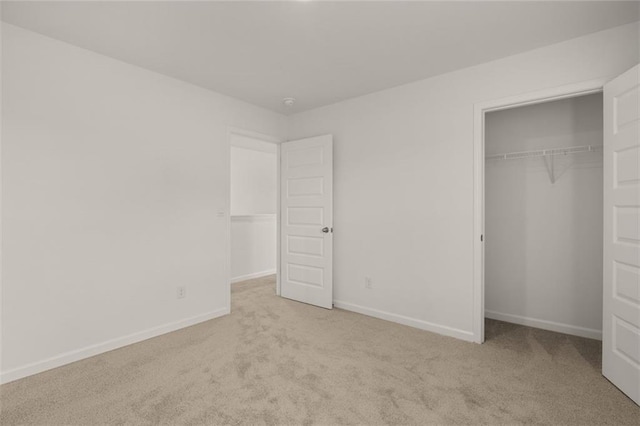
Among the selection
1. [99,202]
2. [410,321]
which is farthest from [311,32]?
[410,321]

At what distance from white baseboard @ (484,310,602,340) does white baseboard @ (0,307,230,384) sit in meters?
3.10

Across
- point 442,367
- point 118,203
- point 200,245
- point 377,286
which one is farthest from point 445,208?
point 118,203

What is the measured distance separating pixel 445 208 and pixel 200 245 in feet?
8.18

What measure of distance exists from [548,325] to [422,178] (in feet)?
6.27

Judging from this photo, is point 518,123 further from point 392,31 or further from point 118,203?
point 118,203

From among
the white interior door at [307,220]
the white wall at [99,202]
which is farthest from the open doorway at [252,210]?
the white wall at [99,202]

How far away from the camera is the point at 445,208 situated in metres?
3.04

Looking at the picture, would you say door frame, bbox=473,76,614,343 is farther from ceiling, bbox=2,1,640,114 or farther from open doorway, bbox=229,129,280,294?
open doorway, bbox=229,129,280,294

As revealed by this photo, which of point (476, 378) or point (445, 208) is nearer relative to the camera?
point (476, 378)

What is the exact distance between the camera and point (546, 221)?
10.5ft

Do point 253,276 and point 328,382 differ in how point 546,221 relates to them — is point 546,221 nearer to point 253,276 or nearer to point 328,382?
point 328,382

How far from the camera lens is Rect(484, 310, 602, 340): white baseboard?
294 cm

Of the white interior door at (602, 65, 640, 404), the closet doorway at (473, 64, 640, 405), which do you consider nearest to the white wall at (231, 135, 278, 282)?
the closet doorway at (473, 64, 640, 405)

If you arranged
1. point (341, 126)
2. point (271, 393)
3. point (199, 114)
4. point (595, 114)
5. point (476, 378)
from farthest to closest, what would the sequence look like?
point (341, 126) < point (199, 114) < point (595, 114) < point (476, 378) < point (271, 393)
